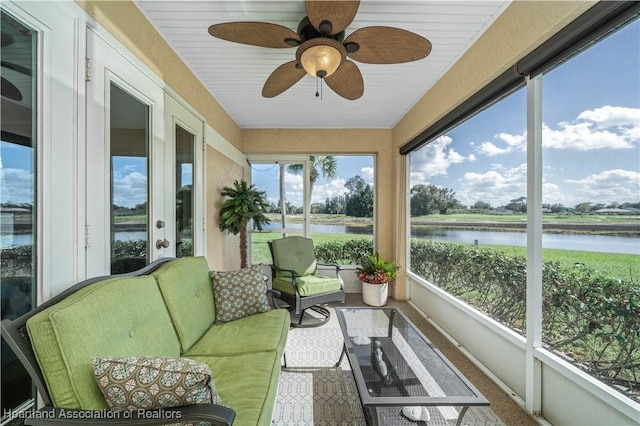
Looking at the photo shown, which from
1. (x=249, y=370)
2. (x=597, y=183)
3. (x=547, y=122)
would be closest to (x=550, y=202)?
(x=597, y=183)

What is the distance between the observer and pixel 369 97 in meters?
3.02

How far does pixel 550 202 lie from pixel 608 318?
691 mm

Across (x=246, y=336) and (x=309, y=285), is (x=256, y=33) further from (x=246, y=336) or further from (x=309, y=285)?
(x=309, y=285)

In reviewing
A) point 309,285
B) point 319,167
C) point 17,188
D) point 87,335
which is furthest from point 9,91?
point 319,167

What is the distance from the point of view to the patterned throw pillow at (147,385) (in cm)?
91

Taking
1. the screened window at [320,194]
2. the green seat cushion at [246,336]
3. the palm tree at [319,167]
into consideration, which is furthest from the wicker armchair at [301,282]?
the palm tree at [319,167]

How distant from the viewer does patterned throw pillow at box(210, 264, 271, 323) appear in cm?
200

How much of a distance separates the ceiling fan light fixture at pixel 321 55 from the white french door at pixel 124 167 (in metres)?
1.12

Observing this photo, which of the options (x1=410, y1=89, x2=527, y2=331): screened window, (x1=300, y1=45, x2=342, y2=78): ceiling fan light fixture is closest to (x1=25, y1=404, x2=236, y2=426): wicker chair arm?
(x1=300, y1=45, x2=342, y2=78): ceiling fan light fixture

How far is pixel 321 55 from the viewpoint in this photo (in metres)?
1.55

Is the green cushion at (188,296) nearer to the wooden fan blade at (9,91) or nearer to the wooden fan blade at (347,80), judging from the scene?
the wooden fan blade at (9,91)

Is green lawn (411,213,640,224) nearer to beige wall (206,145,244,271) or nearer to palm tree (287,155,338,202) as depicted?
palm tree (287,155,338,202)

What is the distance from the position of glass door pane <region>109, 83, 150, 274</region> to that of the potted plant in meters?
2.77

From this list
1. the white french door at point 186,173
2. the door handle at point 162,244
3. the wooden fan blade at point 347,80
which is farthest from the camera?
the white french door at point 186,173
